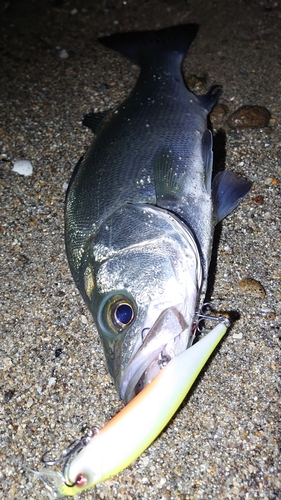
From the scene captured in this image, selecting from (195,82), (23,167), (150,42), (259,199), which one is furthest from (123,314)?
(150,42)

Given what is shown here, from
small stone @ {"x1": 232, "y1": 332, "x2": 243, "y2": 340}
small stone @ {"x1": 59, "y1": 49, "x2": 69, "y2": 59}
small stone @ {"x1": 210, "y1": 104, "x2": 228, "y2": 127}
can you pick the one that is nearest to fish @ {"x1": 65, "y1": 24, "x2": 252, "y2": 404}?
small stone @ {"x1": 210, "y1": 104, "x2": 228, "y2": 127}

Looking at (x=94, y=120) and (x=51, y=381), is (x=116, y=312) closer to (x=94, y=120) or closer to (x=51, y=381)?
(x=51, y=381)

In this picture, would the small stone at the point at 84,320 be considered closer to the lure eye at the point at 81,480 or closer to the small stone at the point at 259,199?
the lure eye at the point at 81,480

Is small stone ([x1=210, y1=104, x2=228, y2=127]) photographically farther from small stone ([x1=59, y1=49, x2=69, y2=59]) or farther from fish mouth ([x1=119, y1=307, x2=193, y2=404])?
fish mouth ([x1=119, y1=307, x2=193, y2=404])

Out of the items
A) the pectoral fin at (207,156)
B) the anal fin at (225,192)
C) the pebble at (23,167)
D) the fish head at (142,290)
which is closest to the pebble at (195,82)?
the pectoral fin at (207,156)

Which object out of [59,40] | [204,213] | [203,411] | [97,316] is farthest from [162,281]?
[59,40]
